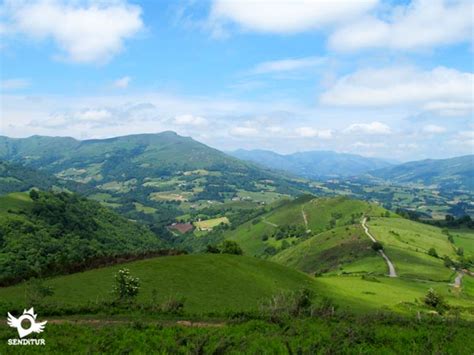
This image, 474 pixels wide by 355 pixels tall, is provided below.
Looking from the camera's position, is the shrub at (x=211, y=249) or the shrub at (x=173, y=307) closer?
the shrub at (x=173, y=307)

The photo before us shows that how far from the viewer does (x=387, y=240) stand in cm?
18050

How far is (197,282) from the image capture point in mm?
69062

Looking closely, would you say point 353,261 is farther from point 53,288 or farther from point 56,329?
point 56,329

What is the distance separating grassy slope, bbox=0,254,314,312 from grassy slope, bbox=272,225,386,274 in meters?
63.9

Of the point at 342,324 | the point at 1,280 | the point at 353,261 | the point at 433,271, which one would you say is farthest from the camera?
the point at 353,261

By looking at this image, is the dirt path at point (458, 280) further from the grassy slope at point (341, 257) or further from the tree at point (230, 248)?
the tree at point (230, 248)

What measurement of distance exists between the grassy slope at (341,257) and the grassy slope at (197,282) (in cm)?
6388

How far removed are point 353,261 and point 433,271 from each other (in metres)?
31.3

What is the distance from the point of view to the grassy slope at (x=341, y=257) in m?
145

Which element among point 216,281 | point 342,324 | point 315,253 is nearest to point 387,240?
point 315,253

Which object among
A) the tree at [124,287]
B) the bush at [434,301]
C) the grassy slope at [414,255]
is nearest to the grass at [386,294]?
the bush at [434,301]

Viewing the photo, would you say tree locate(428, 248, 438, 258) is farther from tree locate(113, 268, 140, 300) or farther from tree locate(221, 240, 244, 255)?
tree locate(113, 268, 140, 300)

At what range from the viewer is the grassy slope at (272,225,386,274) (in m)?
145

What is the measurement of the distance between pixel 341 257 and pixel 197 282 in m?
110
